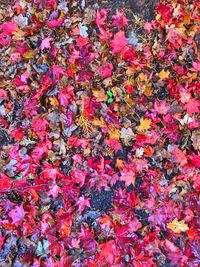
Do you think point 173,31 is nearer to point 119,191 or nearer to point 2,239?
point 119,191

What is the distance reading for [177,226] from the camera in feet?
9.25

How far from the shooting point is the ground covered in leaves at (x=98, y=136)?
279 centimetres

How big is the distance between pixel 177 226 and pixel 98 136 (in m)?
0.92

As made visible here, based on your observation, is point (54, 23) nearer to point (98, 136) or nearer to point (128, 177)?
point (98, 136)

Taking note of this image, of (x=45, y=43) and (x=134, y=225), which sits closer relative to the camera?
(x=134, y=225)

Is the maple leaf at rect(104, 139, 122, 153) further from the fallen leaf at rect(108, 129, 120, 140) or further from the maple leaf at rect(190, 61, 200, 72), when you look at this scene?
the maple leaf at rect(190, 61, 200, 72)

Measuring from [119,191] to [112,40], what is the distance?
4.10 ft

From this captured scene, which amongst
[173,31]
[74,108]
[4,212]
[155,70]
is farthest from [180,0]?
[4,212]

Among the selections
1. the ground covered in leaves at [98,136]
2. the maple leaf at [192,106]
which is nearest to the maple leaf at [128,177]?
the ground covered in leaves at [98,136]

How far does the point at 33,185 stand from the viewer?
287 centimetres

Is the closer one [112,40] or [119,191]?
[119,191]

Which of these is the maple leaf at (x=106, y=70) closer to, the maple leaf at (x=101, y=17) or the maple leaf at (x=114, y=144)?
the maple leaf at (x=101, y=17)

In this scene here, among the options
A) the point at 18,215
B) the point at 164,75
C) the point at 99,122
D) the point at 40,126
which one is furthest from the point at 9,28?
the point at 18,215

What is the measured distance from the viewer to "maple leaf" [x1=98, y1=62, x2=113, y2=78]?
3045mm
